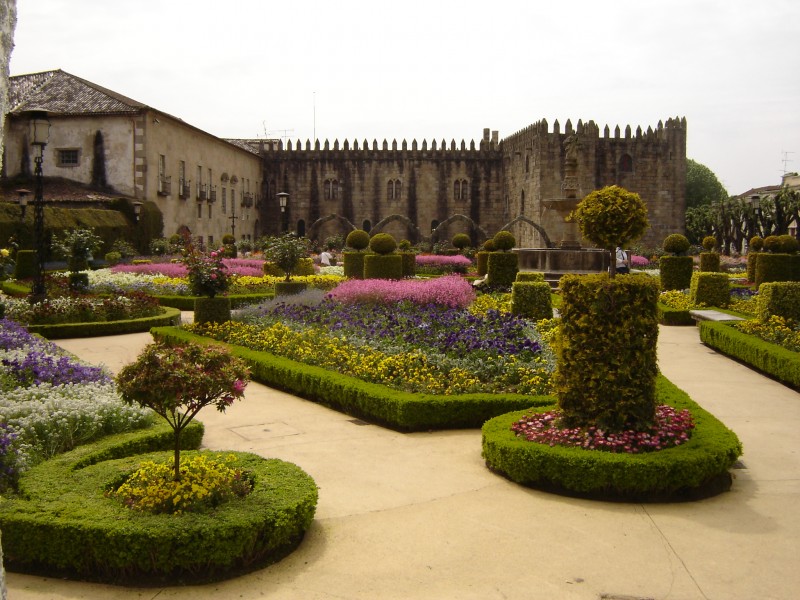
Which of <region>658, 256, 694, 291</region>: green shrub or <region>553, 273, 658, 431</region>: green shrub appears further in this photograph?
<region>658, 256, 694, 291</region>: green shrub

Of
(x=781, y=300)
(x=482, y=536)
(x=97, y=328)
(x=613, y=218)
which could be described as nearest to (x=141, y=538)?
(x=482, y=536)

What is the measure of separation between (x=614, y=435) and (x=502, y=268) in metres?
13.0

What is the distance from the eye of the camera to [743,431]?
6742 mm

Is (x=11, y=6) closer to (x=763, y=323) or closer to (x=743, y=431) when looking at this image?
(x=743, y=431)

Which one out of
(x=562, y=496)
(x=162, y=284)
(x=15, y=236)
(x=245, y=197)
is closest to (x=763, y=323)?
(x=562, y=496)

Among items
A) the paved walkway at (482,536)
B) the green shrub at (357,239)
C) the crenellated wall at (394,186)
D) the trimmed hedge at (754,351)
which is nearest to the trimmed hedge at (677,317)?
the trimmed hedge at (754,351)

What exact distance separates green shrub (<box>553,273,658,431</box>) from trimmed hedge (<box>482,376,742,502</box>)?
1.44ft

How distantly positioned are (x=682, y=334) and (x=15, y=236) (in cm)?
1843

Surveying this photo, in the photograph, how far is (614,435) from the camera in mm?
5434

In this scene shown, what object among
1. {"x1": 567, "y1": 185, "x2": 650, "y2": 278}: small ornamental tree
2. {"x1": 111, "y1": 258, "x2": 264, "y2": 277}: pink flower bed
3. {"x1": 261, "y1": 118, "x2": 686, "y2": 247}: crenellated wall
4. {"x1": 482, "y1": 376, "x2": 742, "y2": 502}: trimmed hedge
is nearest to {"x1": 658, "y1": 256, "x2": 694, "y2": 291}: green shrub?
{"x1": 111, "y1": 258, "x2": 264, "y2": 277}: pink flower bed

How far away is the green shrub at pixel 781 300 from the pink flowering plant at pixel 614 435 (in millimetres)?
6100

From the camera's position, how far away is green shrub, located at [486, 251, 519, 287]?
59.5 feet

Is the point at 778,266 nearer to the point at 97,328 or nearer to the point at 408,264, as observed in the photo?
the point at 408,264

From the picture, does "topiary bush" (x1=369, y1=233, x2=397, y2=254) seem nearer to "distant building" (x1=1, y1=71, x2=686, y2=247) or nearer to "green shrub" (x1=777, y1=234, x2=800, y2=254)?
"distant building" (x1=1, y1=71, x2=686, y2=247)
